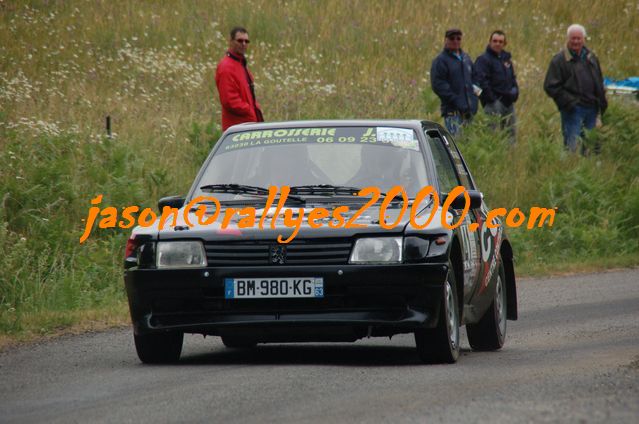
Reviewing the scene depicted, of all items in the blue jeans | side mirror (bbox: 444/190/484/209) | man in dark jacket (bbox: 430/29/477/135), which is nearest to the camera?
side mirror (bbox: 444/190/484/209)

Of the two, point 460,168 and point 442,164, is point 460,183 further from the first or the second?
point 442,164

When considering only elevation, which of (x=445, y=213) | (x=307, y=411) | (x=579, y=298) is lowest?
(x=579, y=298)

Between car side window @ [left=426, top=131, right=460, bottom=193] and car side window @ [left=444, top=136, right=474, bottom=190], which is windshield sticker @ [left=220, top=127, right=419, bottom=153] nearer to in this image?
car side window @ [left=426, top=131, right=460, bottom=193]

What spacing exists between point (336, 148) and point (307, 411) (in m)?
3.34

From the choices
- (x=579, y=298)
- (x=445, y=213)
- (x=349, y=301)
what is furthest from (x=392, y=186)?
(x=579, y=298)

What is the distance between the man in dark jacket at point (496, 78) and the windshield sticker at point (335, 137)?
1058 cm

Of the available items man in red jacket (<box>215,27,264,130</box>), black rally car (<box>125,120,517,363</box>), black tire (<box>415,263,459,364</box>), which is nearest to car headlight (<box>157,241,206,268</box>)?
black rally car (<box>125,120,517,363</box>)

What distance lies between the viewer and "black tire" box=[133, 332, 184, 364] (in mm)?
9422

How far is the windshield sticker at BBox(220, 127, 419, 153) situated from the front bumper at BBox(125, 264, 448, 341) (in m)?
1.54

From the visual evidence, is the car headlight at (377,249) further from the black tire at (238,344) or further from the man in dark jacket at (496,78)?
the man in dark jacket at (496,78)

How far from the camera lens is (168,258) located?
9.09 meters

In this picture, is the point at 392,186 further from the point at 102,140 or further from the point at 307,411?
the point at 102,140

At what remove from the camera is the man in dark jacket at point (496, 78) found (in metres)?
20.7

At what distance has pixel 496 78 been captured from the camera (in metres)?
20.8
